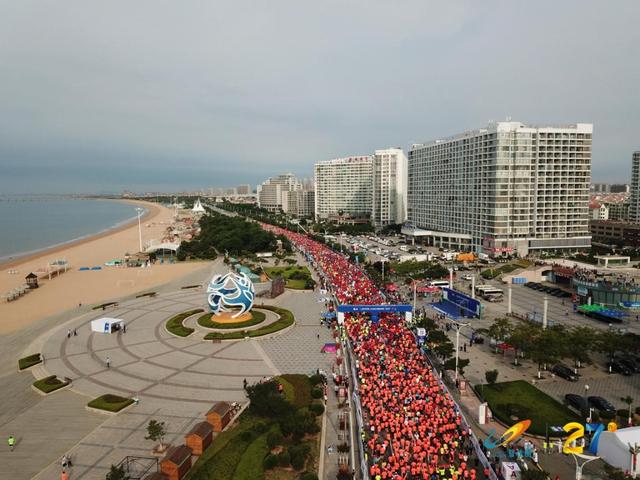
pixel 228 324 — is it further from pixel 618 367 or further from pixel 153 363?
pixel 618 367

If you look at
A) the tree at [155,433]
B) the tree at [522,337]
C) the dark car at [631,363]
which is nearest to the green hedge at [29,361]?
the tree at [155,433]

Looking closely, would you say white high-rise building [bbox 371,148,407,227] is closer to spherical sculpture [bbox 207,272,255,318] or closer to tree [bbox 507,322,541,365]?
spherical sculpture [bbox 207,272,255,318]

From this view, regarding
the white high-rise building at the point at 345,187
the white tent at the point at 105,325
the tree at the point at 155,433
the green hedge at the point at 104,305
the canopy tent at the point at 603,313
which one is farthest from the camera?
the white high-rise building at the point at 345,187

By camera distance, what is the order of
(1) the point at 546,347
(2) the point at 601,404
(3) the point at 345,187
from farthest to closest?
(3) the point at 345,187 → (1) the point at 546,347 → (2) the point at 601,404

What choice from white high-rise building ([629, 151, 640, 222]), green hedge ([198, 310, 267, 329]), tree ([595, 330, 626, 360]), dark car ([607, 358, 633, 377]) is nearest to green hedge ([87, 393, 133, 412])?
green hedge ([198, 310, 267, 329])

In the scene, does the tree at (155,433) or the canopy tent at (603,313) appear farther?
the canopy tent at (603,313)

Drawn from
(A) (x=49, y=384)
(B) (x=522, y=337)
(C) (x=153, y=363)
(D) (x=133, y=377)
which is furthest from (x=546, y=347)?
(A) (x=49, y=384)

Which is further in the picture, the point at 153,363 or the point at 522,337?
the point at 153,363

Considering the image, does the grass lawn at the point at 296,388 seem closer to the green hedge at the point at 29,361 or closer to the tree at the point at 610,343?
the green hedge at the point at 29,361
